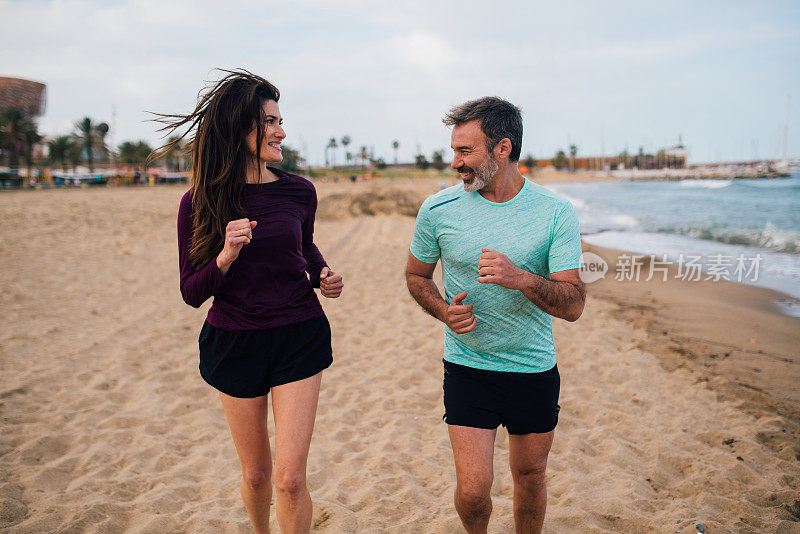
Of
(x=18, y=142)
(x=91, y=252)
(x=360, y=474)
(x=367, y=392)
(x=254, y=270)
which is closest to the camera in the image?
(x=254, y=270)

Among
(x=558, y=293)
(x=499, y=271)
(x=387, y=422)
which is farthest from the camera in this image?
(x=387, y=422)

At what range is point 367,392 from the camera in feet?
16.8

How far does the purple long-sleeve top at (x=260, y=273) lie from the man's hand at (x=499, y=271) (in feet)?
2.96

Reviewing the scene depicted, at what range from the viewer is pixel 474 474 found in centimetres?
234

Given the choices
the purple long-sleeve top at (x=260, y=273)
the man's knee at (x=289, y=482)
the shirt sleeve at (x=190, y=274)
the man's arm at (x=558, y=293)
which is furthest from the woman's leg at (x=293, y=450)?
the man's arm at (x=558, y=293)

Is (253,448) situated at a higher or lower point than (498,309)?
lower

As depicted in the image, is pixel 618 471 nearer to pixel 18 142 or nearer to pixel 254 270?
pixel 254 270

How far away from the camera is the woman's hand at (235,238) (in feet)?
7.04

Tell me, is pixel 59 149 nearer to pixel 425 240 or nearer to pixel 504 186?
pixel 425 240

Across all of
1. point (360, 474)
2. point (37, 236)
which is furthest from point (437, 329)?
point (37, 236)

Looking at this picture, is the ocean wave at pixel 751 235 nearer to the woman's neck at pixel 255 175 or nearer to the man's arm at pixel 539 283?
the man's arm at pixel 539 283

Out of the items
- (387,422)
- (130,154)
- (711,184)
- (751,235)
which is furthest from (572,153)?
(387,422)

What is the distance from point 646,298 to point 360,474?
7599mm

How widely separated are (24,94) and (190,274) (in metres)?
83.3
